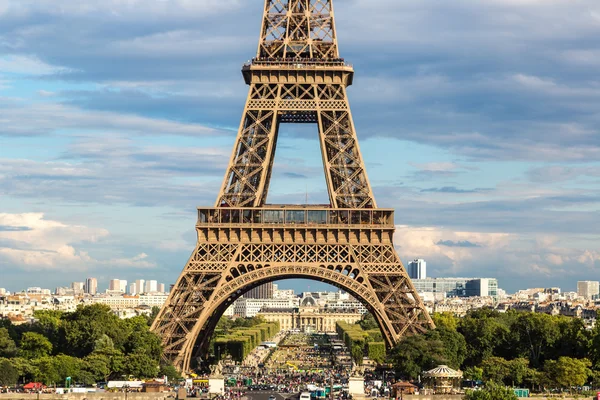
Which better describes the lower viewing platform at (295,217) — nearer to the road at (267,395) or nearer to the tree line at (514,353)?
the tree line at (514,353)

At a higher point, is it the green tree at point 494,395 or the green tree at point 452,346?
the green tree at point 452,346

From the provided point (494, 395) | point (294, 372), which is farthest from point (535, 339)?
point (294, 372)

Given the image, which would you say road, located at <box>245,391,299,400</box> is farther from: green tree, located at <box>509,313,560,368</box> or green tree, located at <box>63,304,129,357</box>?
green tree, located at <box>509,313,560,368</box>

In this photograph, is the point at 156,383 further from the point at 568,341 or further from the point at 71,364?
the point at 568,341

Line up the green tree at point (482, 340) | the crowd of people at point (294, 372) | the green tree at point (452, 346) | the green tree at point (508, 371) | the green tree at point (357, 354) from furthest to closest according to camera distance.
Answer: the green tree at point (357, 354)
the green tree at point (482, 340)
the crowd of people at point (294, 372)
the green tree at point (452, 346)
the green tree at point (508, 371)

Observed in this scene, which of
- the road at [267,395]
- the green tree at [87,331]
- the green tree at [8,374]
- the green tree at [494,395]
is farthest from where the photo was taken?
the green tree at [87,331]

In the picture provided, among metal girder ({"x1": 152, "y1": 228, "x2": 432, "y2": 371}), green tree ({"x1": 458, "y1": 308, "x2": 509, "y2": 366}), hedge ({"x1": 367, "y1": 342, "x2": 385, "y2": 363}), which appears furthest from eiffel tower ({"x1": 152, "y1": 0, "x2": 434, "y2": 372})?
hedge ({"x1": 367, "y1": 342, "x2": 385, "y2": 363})

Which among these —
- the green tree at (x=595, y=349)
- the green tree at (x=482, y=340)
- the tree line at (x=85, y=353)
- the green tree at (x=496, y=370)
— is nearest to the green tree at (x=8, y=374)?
the tree line at (x=85, y=353)
